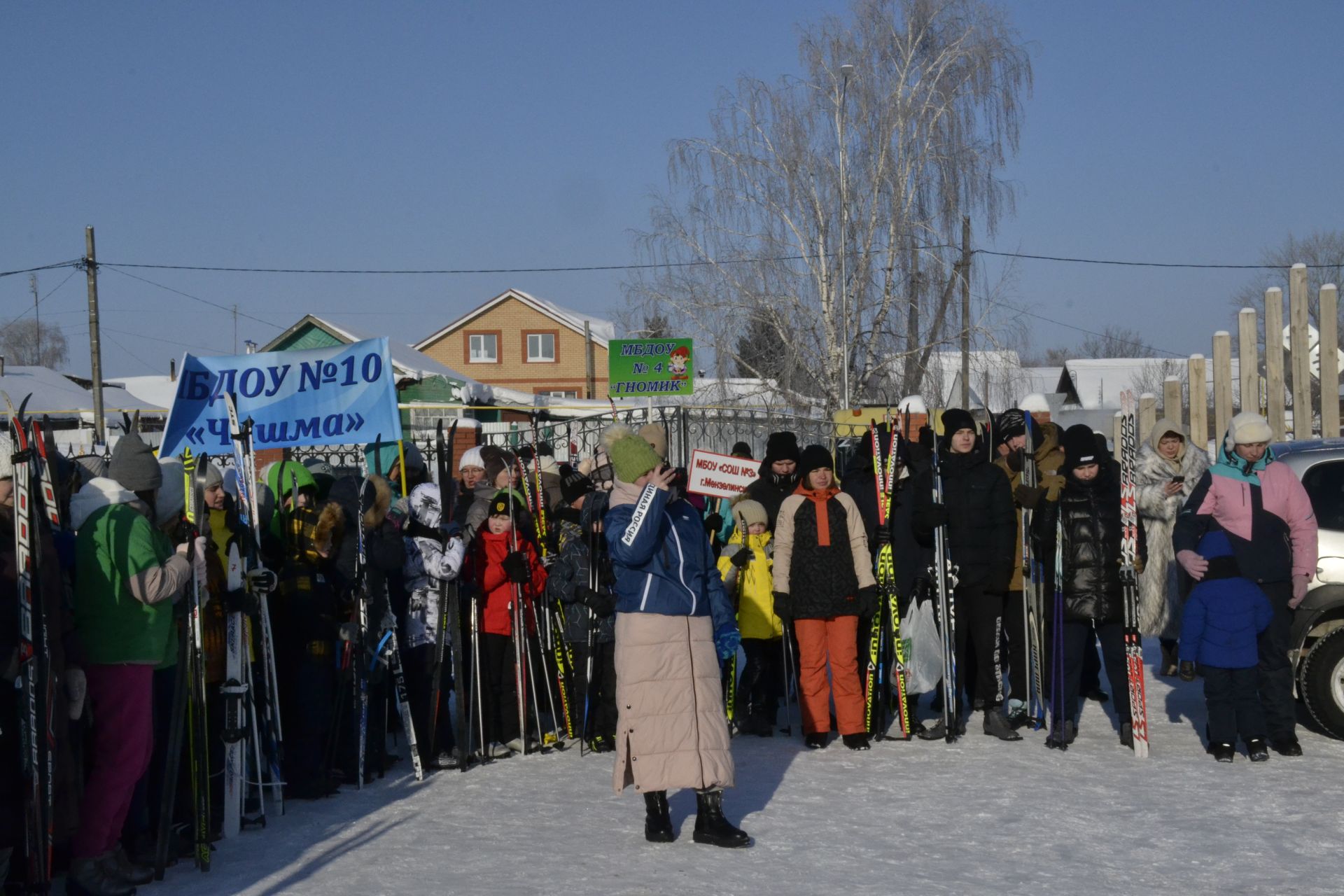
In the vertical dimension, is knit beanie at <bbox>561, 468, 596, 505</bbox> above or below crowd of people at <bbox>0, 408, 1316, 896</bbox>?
above

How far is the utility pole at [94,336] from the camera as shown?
28.3 meters

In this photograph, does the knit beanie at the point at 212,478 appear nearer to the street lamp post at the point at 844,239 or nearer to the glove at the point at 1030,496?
the glove at the point at 1030,496

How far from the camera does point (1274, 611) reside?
770 cm

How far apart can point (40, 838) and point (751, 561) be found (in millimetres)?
4923

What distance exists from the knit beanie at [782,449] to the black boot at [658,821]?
350 centimetres

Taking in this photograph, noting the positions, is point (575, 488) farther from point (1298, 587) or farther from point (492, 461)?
point (1298, 587)

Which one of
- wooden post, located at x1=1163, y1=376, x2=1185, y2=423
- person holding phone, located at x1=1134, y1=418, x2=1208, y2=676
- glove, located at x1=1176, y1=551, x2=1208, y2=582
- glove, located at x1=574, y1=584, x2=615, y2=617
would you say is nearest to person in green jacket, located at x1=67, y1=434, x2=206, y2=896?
glove, located at x1=574, y1=584, x2=615, y2=617

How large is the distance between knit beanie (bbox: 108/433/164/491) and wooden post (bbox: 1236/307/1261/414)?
1532 centimetres

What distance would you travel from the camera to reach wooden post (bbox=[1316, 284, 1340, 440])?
57.4ft

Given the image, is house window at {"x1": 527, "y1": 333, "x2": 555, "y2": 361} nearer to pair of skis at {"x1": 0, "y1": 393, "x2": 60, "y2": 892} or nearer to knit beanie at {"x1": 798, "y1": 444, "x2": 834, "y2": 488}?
knit beanie at {"x1": 798, "y1": 444, "x2": 834, "y2": 488}

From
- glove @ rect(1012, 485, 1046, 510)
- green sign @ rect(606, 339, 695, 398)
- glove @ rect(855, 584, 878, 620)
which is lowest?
glove @ rect(855, 584, 878, 620)

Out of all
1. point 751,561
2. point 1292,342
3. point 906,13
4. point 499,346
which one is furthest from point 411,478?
point 499,346

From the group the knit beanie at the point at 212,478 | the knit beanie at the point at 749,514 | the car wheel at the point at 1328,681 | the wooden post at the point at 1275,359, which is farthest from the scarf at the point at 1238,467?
the wooden post at the point at 1275,359

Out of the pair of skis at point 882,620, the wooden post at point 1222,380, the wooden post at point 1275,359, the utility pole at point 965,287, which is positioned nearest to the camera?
the pair of skis at point 882,620
